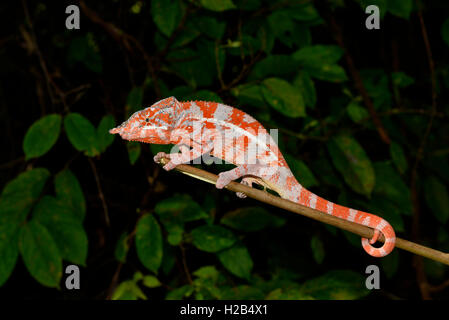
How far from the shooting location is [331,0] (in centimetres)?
138

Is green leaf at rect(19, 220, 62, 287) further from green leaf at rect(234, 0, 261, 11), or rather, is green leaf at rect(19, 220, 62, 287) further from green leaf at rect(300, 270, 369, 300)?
green leaf at rect(234, 0, 261, 11)

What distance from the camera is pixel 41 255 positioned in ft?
3.31

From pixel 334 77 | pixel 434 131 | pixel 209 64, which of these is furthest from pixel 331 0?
pixel 434 131

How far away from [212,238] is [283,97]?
453 millimetres

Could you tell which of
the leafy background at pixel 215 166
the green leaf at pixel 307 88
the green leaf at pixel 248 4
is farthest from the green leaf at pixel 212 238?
the green leaf at pixel 248 4

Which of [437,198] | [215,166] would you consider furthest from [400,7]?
[215,166]

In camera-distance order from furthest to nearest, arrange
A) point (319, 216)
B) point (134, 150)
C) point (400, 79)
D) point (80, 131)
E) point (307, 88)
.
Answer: point (400, 79) → point (307, 88) → point (80, 131) → point (134, 150) → point (319, 216)

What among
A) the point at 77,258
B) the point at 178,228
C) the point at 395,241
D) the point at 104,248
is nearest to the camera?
the point at 395,241

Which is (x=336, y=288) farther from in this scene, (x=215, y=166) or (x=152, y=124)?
(x=152, y=124)

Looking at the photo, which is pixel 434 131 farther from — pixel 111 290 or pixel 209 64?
pixel 111 290

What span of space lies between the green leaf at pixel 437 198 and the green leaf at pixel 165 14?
1087 mm

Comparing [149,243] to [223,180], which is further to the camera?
[149,243]

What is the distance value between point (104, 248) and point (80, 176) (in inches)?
12.4

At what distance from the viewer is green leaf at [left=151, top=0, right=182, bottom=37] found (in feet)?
3.53
